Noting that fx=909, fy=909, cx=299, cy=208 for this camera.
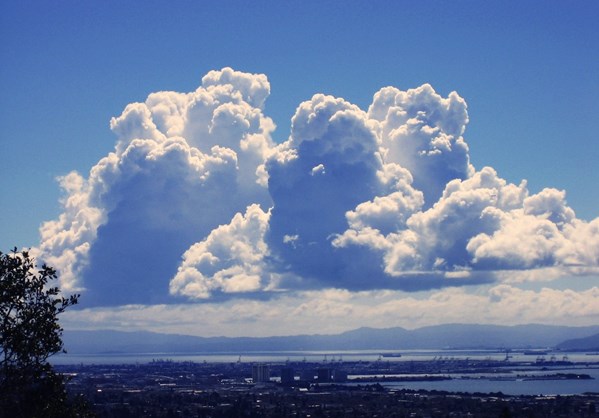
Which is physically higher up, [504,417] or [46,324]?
[46,324]

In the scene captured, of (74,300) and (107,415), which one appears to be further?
(107,415)

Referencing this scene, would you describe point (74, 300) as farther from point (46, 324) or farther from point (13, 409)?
point (13, 409)

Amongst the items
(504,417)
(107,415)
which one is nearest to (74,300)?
(504,417)

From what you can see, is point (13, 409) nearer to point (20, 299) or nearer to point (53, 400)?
point (53, 400)

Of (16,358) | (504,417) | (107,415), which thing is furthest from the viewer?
(107,415)

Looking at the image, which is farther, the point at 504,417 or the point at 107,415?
the point at 107,415

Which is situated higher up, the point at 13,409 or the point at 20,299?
the point at 20,299

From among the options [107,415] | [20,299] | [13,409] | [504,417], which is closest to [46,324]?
[20,299]

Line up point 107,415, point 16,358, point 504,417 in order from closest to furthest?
point 16,358 → point 504,417 → point 107,415
